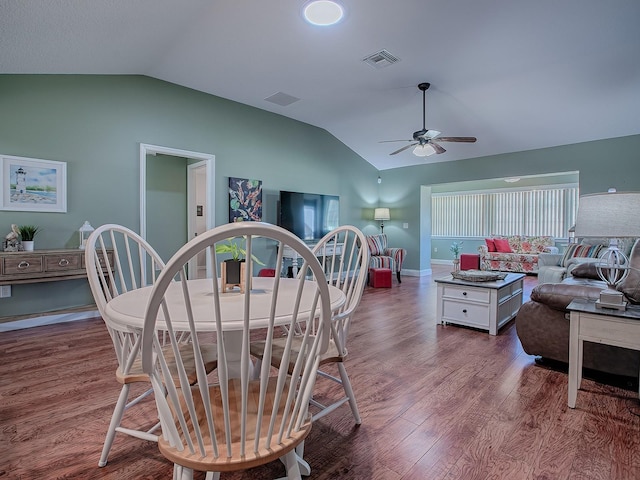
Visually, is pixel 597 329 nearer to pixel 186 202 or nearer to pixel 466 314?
pixel 466 314

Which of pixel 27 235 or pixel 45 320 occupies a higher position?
pixel 27 235

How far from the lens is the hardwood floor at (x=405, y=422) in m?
1.48

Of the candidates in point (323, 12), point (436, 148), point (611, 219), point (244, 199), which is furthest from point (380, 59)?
point (611, 219)

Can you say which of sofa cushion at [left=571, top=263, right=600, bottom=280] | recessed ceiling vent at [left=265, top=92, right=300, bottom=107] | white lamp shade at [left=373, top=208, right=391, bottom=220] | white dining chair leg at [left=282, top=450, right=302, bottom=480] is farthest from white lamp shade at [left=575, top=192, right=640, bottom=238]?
white lamp shade at [left=373, top=208, right=391, bottom=220]

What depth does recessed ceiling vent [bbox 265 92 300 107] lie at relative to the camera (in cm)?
480

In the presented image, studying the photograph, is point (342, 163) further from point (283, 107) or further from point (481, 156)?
point (481, 156)

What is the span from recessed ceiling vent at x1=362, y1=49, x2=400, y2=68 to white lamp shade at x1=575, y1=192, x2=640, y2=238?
2.60 metres

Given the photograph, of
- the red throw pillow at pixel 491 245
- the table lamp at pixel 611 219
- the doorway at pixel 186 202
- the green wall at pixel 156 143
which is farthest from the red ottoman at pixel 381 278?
the table lamp at pixel 611 219

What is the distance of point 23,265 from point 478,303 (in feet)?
14.3

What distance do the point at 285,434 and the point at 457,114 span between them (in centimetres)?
530

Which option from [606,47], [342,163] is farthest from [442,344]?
[342,163]

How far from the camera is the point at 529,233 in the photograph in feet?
28.5

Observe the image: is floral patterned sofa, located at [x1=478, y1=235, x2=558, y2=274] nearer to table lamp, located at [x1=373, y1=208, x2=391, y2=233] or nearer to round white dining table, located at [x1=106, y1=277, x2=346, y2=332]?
table lamp, located at [x1=373, y1=208, x2=391, y2=233]

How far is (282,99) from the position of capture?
4949mm
